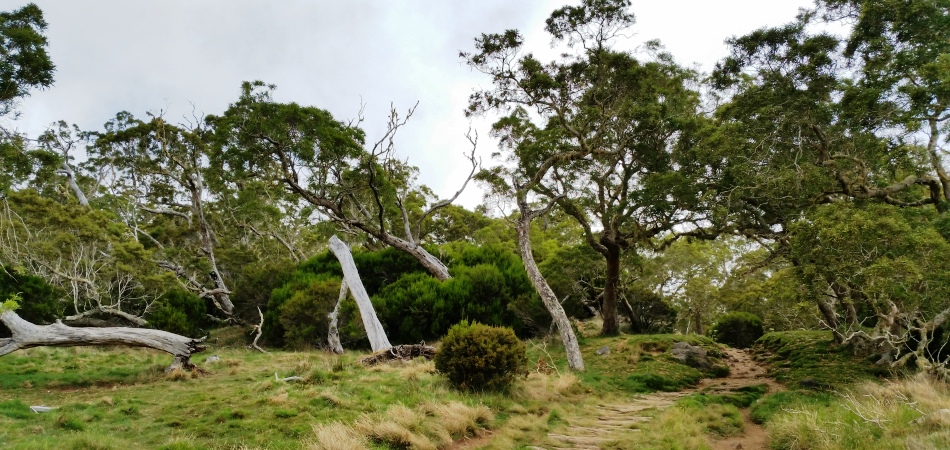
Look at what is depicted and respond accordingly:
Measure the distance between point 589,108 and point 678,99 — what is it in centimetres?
296

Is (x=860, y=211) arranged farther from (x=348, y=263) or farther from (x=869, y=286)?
(x=348, y=263)

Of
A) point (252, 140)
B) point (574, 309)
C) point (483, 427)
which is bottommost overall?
point (483, 427)

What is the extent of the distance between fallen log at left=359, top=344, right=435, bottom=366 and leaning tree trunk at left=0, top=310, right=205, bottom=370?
164 inches

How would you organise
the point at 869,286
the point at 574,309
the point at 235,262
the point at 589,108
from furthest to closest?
the point at 235,262 < the point at 574,309 < the point at 589,108 < the point at 869,286

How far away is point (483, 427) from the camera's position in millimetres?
7684

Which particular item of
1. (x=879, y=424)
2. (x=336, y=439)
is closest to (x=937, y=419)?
(x=879, y=424)

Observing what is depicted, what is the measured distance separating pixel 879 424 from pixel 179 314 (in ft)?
69.4

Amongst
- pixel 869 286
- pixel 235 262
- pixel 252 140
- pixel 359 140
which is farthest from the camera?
pixel 235 262

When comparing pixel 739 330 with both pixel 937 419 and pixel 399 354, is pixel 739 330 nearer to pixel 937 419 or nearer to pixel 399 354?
pixel 399 354

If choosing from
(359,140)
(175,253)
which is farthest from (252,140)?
(175,253)

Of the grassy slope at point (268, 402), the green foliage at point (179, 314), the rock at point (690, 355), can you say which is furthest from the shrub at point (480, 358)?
the green foliage at point (179, 314)

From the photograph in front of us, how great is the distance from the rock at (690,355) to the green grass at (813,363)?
1.77 m

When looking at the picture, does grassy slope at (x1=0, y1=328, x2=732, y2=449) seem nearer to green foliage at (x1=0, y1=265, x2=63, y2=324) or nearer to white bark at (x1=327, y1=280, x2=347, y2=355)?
white bark at (x1=327, y1=280, x2=347, y2=355)

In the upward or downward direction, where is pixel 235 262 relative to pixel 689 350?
A: upward
